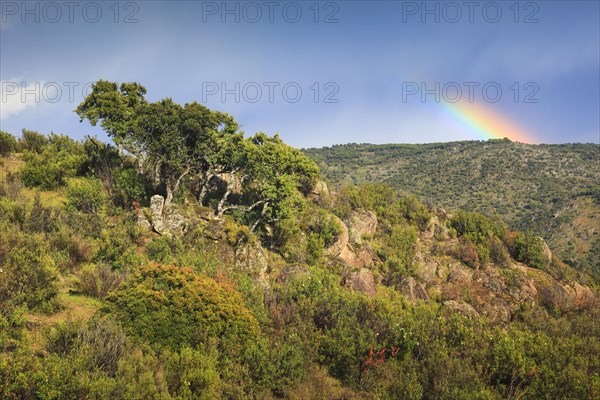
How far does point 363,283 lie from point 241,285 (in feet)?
34.0

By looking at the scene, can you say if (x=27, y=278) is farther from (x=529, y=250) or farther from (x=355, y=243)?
(x=529, y=250)

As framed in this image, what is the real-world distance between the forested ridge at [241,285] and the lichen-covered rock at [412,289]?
164 mm

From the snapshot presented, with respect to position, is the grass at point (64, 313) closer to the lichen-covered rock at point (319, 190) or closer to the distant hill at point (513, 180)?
the lichen-covered rock at point (319, 190)

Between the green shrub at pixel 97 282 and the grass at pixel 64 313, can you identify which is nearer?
the grass at pixel 64 313

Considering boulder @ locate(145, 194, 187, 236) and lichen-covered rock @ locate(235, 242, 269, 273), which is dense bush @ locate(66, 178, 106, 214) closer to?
boulder @ locate(145, 194, 187, 236)

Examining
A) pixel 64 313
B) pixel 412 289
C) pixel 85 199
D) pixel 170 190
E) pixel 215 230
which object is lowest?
pixel 412 289

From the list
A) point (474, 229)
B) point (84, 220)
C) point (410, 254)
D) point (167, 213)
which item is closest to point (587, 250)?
point (474, 229)

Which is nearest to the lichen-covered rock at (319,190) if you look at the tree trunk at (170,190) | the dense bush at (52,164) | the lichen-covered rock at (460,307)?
the tree trunk at (170,190)

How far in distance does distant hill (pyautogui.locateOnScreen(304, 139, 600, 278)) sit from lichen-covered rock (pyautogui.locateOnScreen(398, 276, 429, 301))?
49575mm

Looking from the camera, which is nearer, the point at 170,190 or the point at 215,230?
the point at 215,230

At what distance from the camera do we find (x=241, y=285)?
15508 millimetres

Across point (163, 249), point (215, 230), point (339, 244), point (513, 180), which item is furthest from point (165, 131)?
point (513, 180)

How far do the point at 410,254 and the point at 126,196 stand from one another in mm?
22477

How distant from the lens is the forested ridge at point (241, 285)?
9.88m
